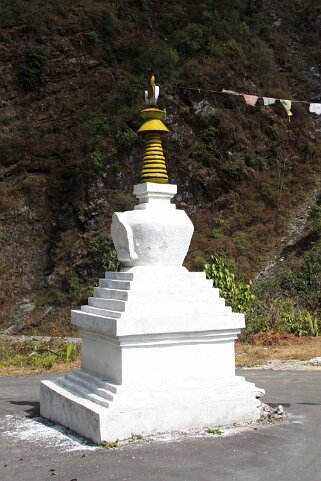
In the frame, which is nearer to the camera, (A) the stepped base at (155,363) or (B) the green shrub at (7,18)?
(A) the stepped base at (155,363)

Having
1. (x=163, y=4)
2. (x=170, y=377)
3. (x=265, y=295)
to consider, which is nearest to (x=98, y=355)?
(x=170, y=377)

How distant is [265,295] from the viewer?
16.4 metres

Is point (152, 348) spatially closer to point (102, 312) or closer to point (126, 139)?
point (102, 312)

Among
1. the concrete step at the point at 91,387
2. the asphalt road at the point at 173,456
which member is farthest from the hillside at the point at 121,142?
the asphalt road at the point at 173,456

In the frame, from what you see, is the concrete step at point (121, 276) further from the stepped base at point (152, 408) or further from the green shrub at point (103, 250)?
the green shrub at point (103, 250)

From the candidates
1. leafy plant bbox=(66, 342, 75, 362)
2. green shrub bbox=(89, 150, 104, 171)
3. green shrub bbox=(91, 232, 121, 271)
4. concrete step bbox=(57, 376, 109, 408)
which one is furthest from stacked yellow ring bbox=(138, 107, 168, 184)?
green shrub bbox=(89, 150, 104, 171)

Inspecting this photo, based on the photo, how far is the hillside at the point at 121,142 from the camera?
21516 mm

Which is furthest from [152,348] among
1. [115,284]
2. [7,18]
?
[7,18]

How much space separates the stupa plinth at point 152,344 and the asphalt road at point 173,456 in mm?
281

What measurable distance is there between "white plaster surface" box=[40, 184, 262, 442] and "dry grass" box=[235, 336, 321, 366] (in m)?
5.32

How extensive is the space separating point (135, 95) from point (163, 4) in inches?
329

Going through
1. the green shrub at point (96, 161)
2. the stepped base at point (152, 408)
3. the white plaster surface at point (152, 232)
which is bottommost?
the stepped base at point (152, 408)

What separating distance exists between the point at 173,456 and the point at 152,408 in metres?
0.64

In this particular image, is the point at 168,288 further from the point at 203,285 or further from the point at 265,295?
the point at 265,295
